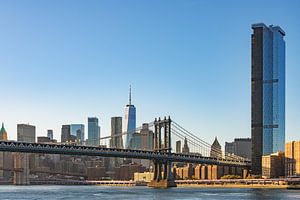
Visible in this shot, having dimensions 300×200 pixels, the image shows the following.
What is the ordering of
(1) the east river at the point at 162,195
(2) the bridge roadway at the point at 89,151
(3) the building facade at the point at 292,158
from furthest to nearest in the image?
(3) the building facade at the point at 292,158, (2) the bridge roadway at the point at 89,151, (1) the east river at the point at 162,195

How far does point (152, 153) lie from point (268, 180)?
1495 inches

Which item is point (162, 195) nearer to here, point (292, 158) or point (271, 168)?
point (292, 158)

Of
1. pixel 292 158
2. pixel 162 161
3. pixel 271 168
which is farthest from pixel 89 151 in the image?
pixel 271 168

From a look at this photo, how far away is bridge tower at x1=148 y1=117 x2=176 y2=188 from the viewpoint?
5792 inches

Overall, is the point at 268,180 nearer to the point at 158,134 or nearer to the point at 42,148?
the point at 158,134

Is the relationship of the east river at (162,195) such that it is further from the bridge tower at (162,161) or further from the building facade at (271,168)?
the building facade at (271,168)

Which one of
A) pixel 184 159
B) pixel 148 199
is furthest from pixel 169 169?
pixel 148 199

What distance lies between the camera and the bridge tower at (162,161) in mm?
147125

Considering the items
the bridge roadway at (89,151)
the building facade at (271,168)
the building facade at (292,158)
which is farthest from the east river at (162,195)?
the building facade at (271,168)

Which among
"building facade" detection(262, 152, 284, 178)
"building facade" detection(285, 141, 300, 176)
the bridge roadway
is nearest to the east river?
the bridge roadway

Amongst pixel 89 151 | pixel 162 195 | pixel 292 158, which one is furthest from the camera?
pixel 292 158

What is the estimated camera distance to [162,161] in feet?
483

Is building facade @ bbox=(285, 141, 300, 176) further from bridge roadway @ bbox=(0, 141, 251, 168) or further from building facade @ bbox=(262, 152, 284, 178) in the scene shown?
bridge roadway @ bbox=(0, 141, 251, 168)

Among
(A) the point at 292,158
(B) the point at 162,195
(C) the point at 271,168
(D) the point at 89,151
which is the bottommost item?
(C) the point at 271,168
